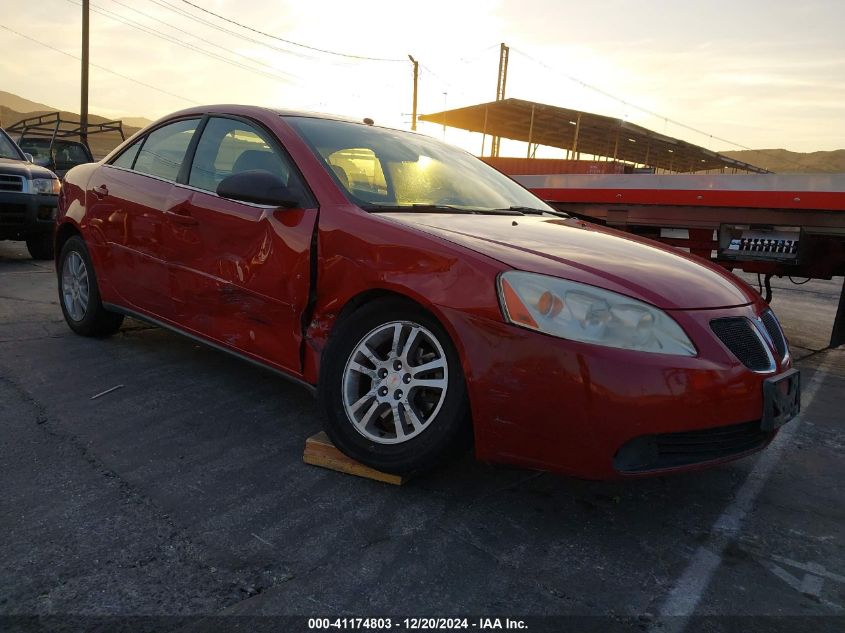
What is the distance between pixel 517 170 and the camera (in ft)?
82.8

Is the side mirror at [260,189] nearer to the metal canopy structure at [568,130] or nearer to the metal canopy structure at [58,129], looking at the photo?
the metal canopy structure at [58,129]

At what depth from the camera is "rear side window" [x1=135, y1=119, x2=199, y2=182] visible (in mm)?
3836

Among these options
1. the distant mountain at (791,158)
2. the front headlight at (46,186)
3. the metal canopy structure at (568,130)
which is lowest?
the front headlight at (46,186)

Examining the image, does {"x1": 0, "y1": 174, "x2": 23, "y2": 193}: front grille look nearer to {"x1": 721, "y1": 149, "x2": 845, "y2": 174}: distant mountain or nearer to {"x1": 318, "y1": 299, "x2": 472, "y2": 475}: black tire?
{"x1": 318, "y1": 299, "x2": 472, "y2": 475}: black tire

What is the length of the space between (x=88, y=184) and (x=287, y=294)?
237cm

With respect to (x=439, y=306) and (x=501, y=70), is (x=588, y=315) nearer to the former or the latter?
(x=439, y=306)

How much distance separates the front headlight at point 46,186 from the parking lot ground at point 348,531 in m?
5.75

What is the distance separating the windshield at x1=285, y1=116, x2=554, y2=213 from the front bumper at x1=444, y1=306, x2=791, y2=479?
100 cm

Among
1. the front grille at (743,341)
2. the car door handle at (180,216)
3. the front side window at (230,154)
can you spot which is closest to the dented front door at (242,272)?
the car door handle at (180,216)

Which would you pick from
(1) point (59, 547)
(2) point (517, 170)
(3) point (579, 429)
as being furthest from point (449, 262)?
(2) point (517, 170)

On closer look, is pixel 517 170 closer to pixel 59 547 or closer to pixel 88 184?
pixel 88 184

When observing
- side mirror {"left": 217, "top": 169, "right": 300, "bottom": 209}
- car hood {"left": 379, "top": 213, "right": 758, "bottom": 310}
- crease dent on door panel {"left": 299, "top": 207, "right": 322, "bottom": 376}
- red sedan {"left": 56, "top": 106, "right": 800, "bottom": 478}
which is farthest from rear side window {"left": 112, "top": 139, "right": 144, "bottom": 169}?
car hood {"left": 379, "top": 213, "right": 758, "bottom": 310}

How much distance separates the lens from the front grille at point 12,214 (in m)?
8.04

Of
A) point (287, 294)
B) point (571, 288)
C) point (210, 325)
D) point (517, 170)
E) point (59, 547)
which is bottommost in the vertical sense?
point (59, 547)
